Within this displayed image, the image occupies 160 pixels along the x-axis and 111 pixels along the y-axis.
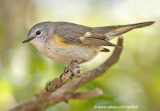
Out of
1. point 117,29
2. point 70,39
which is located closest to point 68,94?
point 70,39

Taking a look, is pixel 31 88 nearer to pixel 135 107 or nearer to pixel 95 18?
pixel 135 107

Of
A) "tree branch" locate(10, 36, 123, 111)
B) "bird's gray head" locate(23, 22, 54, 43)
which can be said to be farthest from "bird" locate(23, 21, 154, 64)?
"tree branch" locate(10, 36, 123, 111)

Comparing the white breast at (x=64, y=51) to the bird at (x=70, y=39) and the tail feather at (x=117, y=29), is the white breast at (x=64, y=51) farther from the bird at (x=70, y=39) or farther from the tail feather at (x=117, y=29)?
the tail feather at (x=117, y=29)

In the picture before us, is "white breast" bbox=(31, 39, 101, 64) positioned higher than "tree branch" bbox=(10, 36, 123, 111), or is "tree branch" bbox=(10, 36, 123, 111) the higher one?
"white breast" bbox=(31, 39, 101, 64)

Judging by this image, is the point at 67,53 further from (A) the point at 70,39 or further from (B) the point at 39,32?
(B) the point at 39,32

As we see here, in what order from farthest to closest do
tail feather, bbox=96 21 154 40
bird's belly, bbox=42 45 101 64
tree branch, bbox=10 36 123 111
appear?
tail feather, bbox=96 21 154 40 → tree branch, bbox=10 36 123 111 → bird's belly, bbox=42 45 101 64

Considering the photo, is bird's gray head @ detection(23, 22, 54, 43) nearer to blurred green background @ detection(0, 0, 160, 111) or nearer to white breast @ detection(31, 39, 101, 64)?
white breast @ detection(31, 39, 101, 64)

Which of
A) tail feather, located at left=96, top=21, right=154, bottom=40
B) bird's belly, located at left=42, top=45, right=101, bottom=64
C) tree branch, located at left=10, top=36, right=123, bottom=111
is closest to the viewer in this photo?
bird's belly, located at left=42, top=45, right=101, bottom=64
